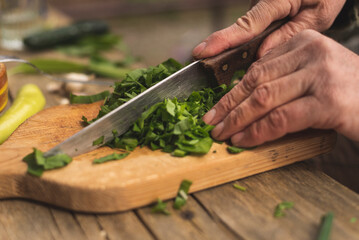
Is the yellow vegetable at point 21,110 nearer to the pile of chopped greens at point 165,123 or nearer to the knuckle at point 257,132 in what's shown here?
the pile of chopped greens at point 165,123

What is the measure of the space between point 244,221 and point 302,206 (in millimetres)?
257

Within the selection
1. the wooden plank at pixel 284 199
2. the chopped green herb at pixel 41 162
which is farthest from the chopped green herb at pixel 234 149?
the chopped green herb at pixel 41 162

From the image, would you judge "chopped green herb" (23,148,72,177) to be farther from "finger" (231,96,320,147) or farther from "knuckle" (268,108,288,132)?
"knuckle" (268,108,288,132)

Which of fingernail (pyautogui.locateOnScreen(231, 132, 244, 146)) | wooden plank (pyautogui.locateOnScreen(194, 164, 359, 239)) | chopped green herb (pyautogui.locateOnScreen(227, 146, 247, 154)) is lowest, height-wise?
wooden plank (pyautogui.locateOnScreen(194, 164, 359, 239))

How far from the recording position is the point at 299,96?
1.68 metres

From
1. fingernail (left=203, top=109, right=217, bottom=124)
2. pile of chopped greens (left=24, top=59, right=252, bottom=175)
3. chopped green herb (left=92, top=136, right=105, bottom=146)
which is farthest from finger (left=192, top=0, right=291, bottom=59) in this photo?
chopped green herb (left=92, top=136, right=105, bottom=146)

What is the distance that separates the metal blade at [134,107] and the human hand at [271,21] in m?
0.12

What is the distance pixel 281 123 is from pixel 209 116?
1.16 ft

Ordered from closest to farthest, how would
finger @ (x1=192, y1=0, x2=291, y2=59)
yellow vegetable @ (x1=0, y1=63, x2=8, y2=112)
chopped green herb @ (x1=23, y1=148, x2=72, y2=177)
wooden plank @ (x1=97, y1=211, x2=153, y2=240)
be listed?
1. wooden plank @ (x1=97, y1=211, x2=153, y2=240)
2. chopped green herb @ (x1=23, y1=148, x2=72, y2=177)
3. finger @ (x1=192, y1=0, x2=291, y2=59)
4. yellow vegetable @ (x1=0, y1=63, x2=8, y2=112)

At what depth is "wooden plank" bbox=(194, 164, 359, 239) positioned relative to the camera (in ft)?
4.68

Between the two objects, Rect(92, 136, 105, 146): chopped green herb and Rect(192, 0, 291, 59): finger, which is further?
Rect(192, 0, 291, 59): finger

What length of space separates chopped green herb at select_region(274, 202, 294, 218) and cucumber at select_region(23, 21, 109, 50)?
297 cm

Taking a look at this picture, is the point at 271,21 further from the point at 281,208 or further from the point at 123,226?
the point at 123,226

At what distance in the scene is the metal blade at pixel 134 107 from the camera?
1.70 m
